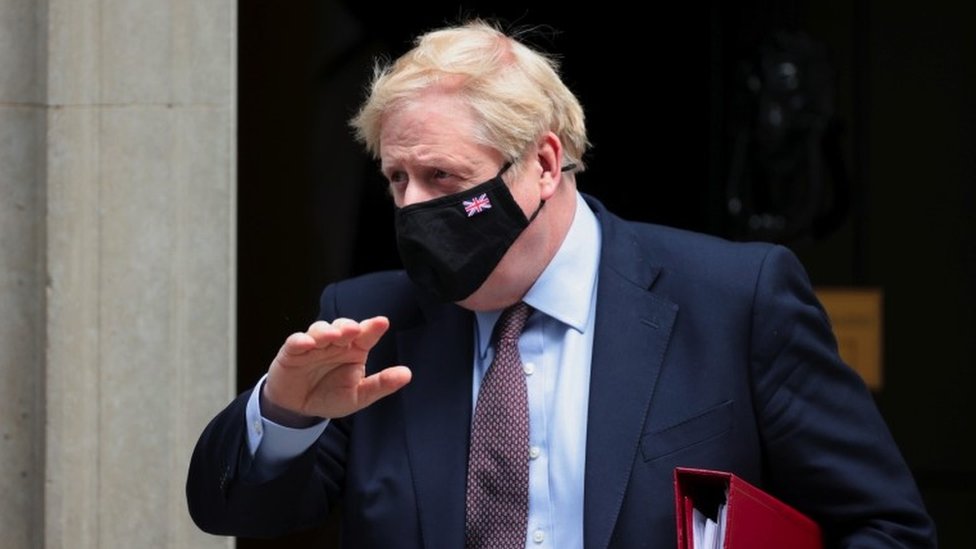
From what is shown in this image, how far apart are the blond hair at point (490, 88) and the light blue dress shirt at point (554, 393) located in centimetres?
23

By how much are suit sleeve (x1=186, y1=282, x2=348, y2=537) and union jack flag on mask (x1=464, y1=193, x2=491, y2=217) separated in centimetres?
53

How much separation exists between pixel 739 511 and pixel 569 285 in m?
0.68

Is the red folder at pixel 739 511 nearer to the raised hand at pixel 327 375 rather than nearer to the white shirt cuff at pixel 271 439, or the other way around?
the raised hand at pixel 327 375

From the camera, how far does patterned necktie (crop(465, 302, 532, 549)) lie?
2.88 m

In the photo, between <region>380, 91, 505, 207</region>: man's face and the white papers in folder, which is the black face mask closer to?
<region>380, 91, 505, 207</region>: man's face

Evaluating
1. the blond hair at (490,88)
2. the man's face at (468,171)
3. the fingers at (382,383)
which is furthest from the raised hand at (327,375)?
the blond hair at (490,88)

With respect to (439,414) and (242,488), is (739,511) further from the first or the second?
(242,488)

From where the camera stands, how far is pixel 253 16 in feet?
15.1

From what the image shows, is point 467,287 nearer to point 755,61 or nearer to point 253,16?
point 253,16

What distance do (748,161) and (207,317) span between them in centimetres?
213

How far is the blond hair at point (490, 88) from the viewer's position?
9.65 ft

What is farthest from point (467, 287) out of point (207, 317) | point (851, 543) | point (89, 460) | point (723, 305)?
point (89, 460)

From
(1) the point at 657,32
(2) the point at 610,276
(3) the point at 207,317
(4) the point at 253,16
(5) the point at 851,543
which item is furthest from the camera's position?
(1) the point at 657,32

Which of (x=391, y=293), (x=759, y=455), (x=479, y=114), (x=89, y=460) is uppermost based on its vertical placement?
(x=479, y=114)
